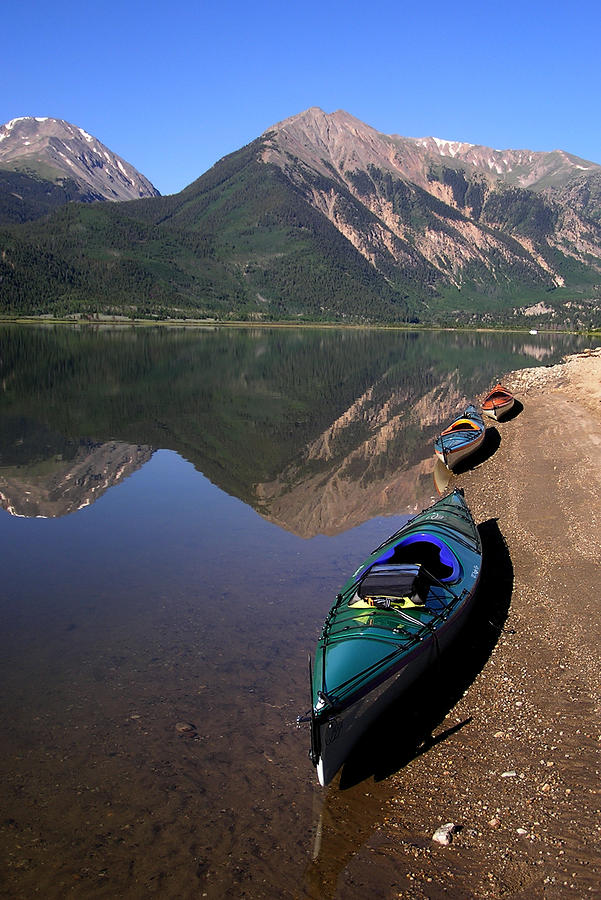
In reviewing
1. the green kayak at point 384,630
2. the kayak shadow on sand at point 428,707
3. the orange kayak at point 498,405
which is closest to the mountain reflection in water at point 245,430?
the orange kayak at point 498,405

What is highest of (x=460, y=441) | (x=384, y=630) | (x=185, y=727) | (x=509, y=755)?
(x=384, y=630)

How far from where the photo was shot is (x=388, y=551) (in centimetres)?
1656

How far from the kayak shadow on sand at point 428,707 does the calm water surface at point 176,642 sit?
608 millimetres

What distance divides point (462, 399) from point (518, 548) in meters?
39.1

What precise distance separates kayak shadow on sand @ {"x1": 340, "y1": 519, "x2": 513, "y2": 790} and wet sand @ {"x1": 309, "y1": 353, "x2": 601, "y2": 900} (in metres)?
0.04

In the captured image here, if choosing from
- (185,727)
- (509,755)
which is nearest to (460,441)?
(509,755)

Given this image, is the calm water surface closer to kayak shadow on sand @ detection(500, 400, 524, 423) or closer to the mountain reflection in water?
the mountain reflection in water

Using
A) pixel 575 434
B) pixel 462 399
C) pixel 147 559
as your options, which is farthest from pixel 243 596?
pixel 462 399

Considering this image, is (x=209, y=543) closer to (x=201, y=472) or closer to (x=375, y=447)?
(x=201, y=472)

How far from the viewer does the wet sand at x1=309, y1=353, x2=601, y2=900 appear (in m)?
9.04

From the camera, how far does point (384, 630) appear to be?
41.2ft

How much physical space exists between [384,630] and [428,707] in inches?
80.6

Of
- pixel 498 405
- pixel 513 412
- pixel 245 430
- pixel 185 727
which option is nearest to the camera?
pixel 185 727

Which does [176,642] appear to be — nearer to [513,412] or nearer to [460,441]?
[460,441]
